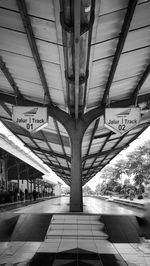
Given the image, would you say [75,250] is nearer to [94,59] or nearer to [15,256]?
[15,256]

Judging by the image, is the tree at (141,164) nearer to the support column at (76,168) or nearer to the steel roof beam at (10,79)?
the support column at (76,168)

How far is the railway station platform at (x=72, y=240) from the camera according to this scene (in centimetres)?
→ 683

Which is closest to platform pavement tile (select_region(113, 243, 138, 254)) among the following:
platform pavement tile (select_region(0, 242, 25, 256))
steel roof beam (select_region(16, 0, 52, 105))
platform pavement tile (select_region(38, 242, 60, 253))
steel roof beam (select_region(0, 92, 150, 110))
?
platform pavement tile (select_region(38, 242, 60, 253))

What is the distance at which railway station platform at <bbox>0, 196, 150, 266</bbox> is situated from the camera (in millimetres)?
6828

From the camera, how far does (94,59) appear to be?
9484 mm

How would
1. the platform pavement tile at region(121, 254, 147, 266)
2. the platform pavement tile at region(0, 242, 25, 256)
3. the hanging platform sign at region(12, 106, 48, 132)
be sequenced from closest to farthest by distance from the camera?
the platform pavement tile at region(121, 254, 147, 266) → the platform pavement tile at region(0, 242, 25, 256) → the hanging platform sign at region(12, 106, 48, 132)

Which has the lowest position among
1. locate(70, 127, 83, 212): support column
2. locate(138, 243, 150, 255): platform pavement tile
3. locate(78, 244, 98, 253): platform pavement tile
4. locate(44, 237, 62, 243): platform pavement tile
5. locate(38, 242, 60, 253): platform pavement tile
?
locate(138, 243, 150, 255): platform pavement tile

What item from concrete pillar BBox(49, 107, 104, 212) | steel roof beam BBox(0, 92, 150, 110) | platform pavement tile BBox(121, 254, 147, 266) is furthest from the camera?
steel roof beam BBox(0, 92, 150, 110)

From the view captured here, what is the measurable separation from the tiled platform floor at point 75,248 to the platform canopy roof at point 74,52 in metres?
4.28

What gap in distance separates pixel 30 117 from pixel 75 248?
17.2 feet

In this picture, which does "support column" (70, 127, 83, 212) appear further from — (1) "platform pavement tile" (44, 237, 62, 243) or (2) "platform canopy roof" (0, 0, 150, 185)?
(1) "platform pavement tile" (44, 237, 62, 243)

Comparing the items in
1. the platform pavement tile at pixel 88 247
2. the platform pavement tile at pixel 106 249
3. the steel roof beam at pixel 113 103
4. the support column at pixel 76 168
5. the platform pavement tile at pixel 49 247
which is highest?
the steel roof beam at pixel 113 103

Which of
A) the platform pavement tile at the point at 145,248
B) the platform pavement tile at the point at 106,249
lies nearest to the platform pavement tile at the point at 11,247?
the platform pavement tile at the point at 106,249

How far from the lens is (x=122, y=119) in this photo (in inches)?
471
